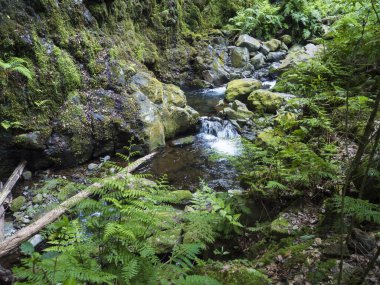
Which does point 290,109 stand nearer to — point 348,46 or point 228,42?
point 348,46

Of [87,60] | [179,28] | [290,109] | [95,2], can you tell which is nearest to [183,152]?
[290,109]

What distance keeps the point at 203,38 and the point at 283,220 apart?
1382cm

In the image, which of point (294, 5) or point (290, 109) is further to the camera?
point (294, 5)

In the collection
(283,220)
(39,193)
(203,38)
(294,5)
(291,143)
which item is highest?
(294,5)

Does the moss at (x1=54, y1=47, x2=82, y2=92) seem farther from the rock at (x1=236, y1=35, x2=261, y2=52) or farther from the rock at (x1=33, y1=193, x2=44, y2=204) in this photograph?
the rock at (x1=236, y1=35, x2=261, y2=52)

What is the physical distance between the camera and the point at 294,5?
1767 centimetres

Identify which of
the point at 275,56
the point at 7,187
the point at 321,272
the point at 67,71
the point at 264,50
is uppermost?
the point at 264,50

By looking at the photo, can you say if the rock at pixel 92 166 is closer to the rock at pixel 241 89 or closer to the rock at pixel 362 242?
the rock at pixel 362 242

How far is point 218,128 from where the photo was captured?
9.24 m

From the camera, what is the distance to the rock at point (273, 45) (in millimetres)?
16403

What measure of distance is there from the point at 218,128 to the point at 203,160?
5.92 ft

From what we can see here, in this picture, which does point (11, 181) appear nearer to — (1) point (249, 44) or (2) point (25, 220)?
(2) point (25, 220)

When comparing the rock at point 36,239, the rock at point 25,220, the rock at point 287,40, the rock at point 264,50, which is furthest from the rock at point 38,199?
the rock at point 287,40

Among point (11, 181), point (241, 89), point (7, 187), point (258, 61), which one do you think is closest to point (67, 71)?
point (11, 181)
